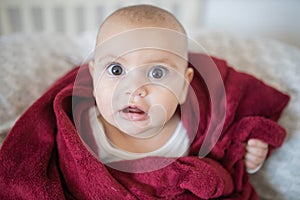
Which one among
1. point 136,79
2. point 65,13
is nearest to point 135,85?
point 136,79

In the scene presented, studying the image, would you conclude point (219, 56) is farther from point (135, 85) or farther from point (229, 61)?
point (135, 85)

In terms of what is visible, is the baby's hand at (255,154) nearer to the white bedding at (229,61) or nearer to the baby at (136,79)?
the white bedding at (229,61)

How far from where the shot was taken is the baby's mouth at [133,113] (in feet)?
2.07

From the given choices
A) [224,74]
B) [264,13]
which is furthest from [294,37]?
[224,74]

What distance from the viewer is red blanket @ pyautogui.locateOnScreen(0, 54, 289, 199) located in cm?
64

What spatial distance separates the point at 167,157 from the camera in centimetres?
71

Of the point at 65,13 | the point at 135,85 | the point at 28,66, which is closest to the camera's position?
the point at 135,85

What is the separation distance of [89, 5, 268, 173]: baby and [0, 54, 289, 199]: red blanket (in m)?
0.05

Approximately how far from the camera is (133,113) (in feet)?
2.08

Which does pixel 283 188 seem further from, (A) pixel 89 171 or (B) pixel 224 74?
(A) pixel 89 171

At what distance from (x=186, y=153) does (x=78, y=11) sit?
88 centimetres

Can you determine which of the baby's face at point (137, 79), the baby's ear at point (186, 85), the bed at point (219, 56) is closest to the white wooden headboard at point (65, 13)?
the bed at point (219, 56)

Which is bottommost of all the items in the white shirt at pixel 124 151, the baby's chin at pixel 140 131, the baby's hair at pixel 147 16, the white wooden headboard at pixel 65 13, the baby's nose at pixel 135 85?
the white wooden headboard at pixel 65 13

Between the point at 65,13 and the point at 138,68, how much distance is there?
850 mm
